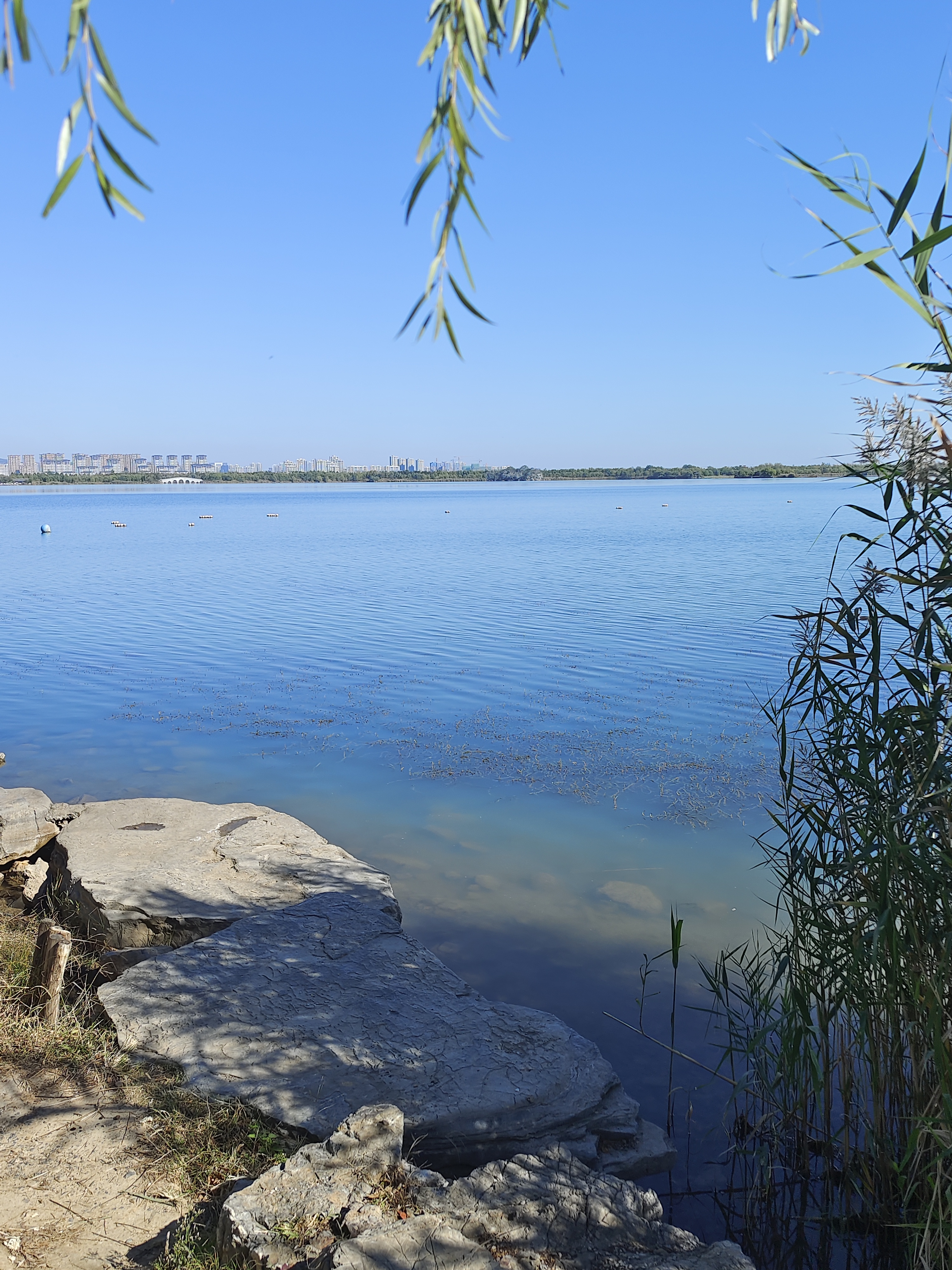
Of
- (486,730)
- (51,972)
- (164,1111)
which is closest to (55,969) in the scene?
(51,972)

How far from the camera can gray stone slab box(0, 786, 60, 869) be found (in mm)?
6734

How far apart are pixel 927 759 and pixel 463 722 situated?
8.13m

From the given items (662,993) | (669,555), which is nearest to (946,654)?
(662,993)

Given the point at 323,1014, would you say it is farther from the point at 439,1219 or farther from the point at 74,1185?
the point at 439,1219

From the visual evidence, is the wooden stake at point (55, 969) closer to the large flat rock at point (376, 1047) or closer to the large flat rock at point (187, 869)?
the large flat rock at point (376, 1047)

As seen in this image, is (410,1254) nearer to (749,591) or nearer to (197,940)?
(197,940)

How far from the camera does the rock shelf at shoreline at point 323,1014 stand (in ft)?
12.5

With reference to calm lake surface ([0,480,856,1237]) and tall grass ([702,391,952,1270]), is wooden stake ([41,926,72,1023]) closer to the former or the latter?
calm lake surface ([0,480,856,1237])

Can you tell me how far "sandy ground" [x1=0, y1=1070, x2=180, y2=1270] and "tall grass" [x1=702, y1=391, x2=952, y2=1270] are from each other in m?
2.39

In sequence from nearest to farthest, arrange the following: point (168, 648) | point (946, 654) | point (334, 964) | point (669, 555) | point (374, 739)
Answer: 1. point (946, 654)
2. point (334, 964)
3. point (374, 739)
4. point (168, 648)
5. point (669, 555)

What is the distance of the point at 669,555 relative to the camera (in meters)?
30.4

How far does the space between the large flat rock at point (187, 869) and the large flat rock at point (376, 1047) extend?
1.58 ft

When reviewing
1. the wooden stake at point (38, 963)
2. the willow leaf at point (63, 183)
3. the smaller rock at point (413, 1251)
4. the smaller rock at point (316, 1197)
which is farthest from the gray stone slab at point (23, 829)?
the willow leaf at point (63, 183)

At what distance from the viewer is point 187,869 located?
5859 millimetres
